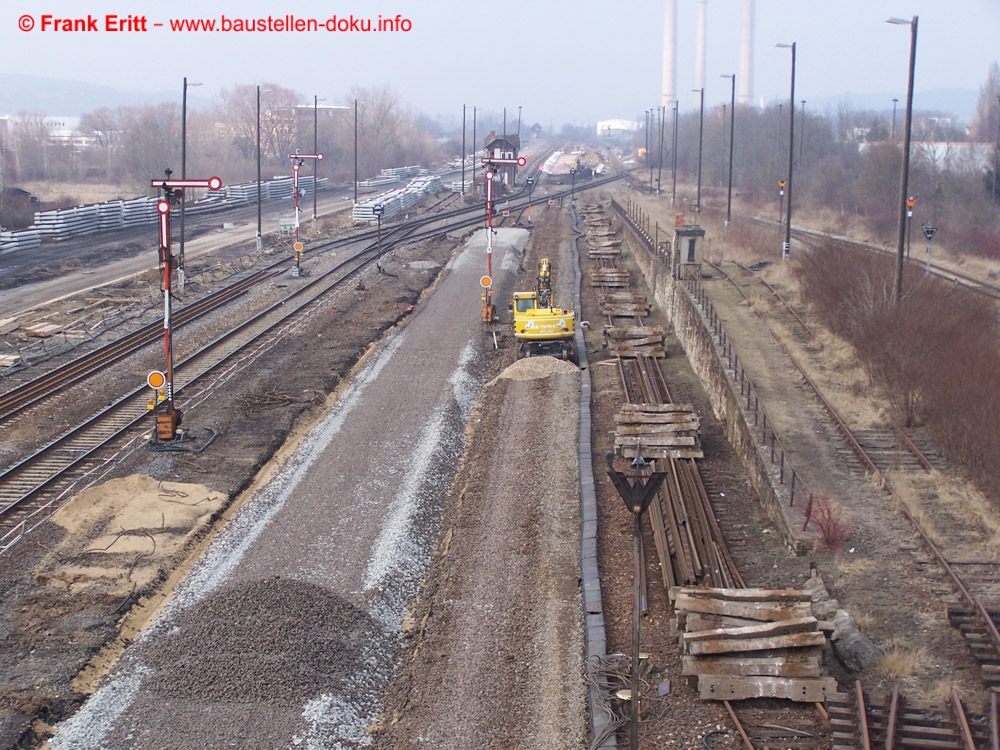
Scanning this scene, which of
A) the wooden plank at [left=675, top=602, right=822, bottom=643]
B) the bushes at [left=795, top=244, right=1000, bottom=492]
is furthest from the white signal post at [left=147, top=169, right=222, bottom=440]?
the bushes at [left=795, top=244, right=1000, bottom=492]

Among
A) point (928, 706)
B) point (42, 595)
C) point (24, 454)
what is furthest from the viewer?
point (24, 454)

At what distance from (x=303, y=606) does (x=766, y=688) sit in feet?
18.9

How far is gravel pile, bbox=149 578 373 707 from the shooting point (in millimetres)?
10672

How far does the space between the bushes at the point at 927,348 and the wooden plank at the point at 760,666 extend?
19.3ft

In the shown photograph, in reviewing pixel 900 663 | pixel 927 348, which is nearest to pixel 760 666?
pixel 900 663

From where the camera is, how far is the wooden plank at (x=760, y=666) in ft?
32.7

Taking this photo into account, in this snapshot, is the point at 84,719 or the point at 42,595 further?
the point at 42,595

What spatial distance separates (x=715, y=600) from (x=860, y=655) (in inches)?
63.1

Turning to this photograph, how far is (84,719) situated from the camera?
33.2 feet

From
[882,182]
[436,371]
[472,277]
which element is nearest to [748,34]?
[882,182]

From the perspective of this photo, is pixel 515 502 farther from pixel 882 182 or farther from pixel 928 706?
pixel 882 182

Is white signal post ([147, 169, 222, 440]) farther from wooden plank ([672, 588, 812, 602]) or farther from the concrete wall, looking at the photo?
wooden plank ([672, 588, 812, 602])

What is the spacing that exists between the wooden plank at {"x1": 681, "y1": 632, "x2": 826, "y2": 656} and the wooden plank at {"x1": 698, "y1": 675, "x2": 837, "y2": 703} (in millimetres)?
296

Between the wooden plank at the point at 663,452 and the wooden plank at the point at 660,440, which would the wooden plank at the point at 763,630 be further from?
the wooden plank at the point at 660,440
